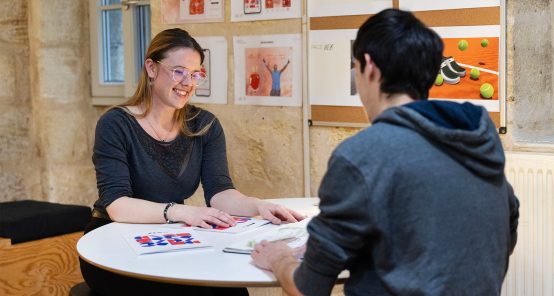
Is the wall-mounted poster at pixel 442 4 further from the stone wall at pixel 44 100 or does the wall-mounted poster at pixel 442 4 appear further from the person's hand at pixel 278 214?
the stone wall at pixel 44 100

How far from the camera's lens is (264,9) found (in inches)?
148

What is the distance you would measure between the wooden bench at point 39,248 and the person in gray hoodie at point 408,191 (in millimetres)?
2406

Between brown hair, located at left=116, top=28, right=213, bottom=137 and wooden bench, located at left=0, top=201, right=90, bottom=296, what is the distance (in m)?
1.12

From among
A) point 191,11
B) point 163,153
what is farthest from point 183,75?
point 191,11

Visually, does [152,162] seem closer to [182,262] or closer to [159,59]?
[159,59]

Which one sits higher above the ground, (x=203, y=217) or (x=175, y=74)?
(x=175, y=74)

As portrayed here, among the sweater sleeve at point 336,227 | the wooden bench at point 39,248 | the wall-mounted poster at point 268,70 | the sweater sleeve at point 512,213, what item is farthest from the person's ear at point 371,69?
the wooden bench at point 39,248

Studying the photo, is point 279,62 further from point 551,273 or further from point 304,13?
point 551,273

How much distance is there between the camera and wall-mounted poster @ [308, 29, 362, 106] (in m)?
3.46

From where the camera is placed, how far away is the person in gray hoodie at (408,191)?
1.55 metres

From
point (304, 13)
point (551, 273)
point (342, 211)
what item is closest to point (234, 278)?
point (342, 211)

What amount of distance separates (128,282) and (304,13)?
63.7 inches

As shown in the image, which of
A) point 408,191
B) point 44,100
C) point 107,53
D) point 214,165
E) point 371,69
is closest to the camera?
point 408,191

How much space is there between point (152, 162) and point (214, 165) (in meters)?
0.27
